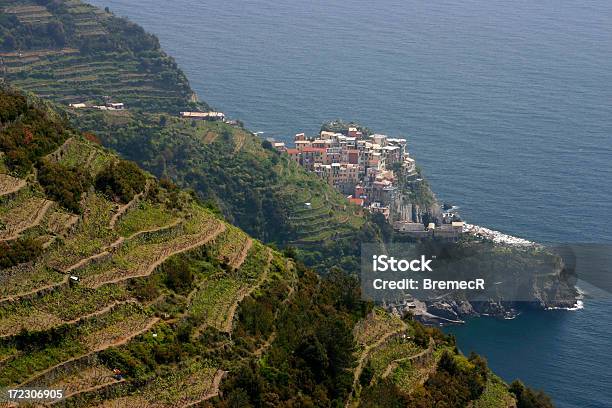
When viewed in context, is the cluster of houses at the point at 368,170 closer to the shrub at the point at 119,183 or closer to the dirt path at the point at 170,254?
the dirt path at the point at 170,254

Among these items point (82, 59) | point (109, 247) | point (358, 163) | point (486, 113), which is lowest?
point (358, 163)

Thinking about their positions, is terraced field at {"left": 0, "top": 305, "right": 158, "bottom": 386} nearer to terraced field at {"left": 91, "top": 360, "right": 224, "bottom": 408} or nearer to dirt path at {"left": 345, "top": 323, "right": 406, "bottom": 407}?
terraced field at {"left": 91, "top": 360, "right": 224, "bottom": 408}

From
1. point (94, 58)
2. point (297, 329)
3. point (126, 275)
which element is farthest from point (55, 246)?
point (94, 58)

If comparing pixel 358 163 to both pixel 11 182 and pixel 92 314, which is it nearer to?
pixel 11 182

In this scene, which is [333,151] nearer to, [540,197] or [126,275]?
[540,197]

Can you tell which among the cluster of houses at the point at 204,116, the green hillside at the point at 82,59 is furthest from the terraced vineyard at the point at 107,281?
the green hillside at the point at 82,59

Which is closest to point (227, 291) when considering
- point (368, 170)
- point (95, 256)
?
point (95, 256)

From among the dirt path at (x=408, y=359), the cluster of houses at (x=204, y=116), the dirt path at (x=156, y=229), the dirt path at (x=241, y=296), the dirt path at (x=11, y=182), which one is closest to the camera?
the dirt path at (x=11, y=182)
